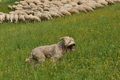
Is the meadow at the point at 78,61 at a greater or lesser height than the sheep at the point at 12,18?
greater

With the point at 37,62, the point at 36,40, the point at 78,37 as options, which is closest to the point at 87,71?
the point at 37,62

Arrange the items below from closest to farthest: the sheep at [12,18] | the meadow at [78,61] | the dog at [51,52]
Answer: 1. the meadow at [78,61]
2. the dog at [51,52]
3. the sheep at [12,18]

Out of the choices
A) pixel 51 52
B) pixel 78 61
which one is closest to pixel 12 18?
pixel 51 52

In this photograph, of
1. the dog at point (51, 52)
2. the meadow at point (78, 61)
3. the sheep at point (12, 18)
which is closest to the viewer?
the meadow at point (78, 61)

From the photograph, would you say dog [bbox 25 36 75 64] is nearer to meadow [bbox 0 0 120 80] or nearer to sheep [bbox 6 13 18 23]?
meadow [bbox 0 0 120 80]

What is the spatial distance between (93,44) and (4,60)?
4.03m

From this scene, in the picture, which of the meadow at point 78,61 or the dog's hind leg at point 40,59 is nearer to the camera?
the meadow at point 78,61

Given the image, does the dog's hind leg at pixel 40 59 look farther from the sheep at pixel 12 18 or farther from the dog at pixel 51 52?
the sheep at pixel 12 18

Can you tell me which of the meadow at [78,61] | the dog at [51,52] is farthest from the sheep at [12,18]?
the dog at [51,52]

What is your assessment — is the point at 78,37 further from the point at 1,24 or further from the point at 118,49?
the point at 1,24

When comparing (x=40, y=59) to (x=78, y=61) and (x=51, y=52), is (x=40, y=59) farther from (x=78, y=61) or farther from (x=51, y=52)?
(x=78, y=61)

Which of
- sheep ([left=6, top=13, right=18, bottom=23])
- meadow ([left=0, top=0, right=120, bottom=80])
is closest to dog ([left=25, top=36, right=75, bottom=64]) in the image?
meadow ([left=0, top=0, right=120, bottom=80])

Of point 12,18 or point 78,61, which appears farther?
point 12,18

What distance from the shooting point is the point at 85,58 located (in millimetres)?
6980
